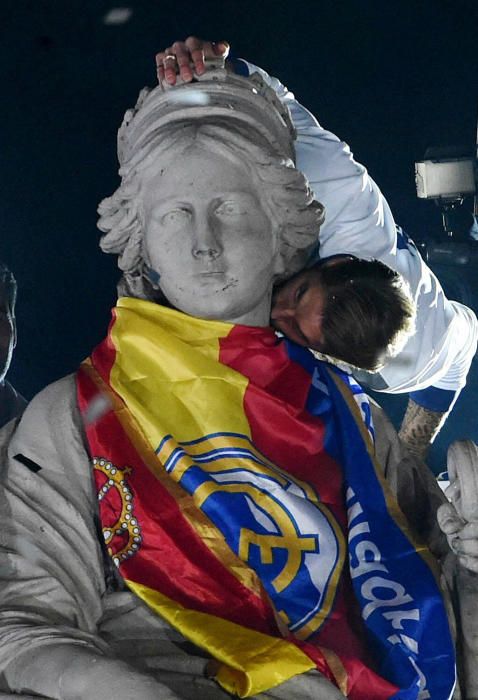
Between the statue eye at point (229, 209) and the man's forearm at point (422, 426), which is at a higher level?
the statue eye at point (229, 209)

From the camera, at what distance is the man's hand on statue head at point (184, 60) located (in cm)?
260

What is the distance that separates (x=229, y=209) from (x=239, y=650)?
0.74m

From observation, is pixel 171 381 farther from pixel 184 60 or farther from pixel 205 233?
pixel 184 60

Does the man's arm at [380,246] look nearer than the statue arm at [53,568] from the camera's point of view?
No

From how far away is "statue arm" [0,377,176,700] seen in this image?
209cm

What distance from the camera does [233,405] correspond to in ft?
8.07

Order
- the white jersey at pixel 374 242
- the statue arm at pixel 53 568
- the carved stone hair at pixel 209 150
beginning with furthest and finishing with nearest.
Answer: the white jersey at pixel 374 242 → the carved stone hair at pixel 209 150 → the statue arm at pixel 53 568

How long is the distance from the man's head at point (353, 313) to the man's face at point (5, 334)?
68cm

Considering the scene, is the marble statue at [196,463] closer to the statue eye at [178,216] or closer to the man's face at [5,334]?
the statue eye at [178,216]

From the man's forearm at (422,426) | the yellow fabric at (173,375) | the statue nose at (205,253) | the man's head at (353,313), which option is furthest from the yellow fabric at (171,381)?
the man's forearm at (422,426)

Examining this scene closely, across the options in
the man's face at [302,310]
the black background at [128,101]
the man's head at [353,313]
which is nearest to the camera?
the man's face at [302,310]

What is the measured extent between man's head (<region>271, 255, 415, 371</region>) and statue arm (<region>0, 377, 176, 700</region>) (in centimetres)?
78

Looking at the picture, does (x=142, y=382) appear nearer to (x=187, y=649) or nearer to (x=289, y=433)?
(x=289, y=433)

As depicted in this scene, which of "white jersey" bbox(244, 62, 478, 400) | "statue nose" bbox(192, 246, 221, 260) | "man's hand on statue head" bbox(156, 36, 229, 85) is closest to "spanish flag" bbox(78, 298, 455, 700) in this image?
"statue nose" bbox(192, 246, 221, 260)
